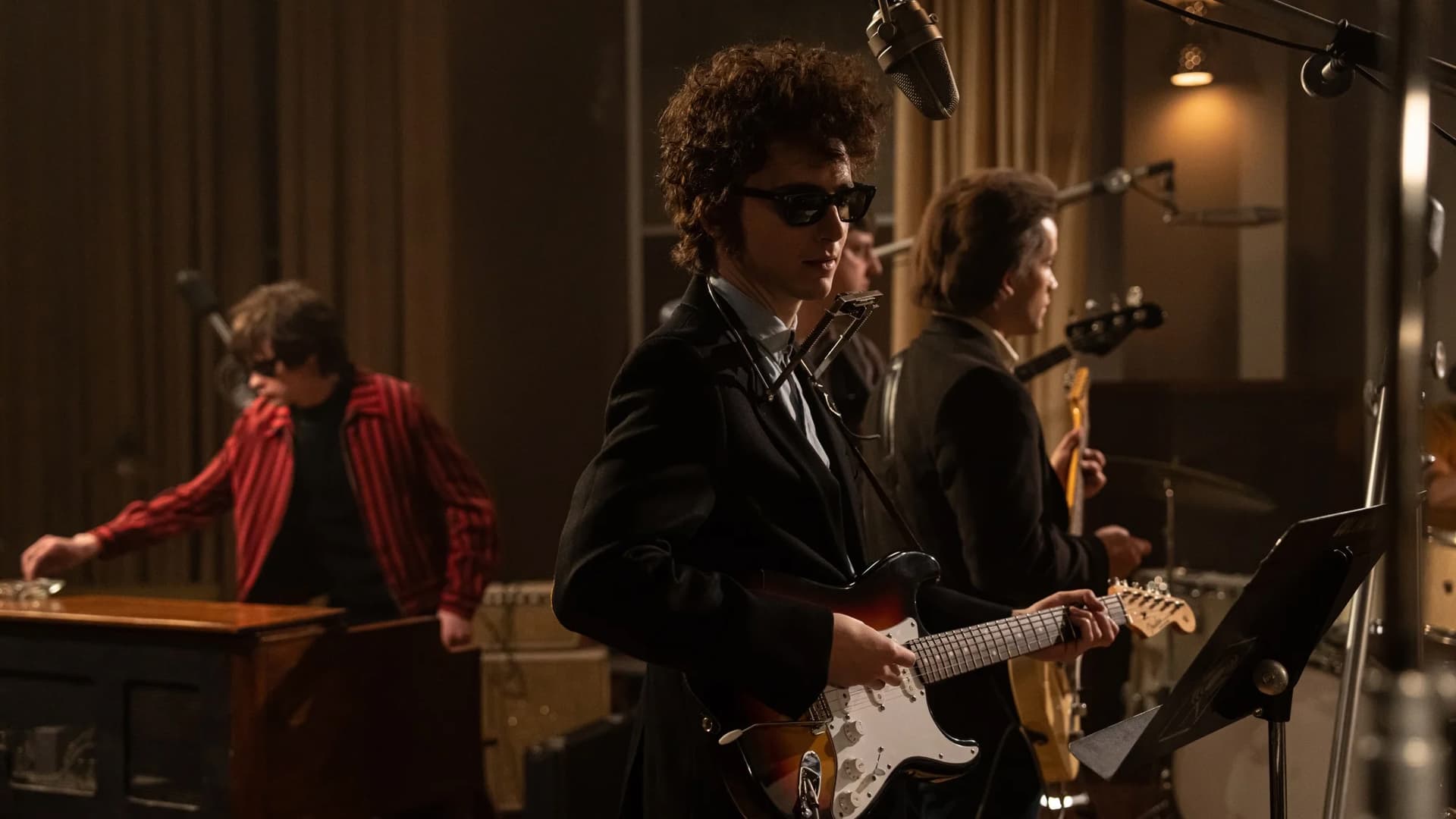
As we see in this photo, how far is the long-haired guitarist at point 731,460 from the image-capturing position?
63.9 inches

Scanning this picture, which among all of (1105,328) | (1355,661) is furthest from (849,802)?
(1105,328)

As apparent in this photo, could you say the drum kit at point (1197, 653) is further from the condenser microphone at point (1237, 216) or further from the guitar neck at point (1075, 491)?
the condenser microphone at point (1237, 216)

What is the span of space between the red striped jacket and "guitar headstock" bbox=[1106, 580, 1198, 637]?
2381 mm

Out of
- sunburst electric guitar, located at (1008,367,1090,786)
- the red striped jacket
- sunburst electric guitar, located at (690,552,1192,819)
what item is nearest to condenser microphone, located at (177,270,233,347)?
the red striped jacket

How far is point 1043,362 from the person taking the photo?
11.5 ft

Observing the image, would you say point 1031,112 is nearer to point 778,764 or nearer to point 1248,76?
point 1248,76

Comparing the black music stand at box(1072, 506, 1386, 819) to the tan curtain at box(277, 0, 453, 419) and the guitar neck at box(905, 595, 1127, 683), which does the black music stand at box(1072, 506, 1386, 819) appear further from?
the tan curtain at box(277, 0, 453, 419)

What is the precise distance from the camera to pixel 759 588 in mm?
1743

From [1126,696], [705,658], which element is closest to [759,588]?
[705,658]

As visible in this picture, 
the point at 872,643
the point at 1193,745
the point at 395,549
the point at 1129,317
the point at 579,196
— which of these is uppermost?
the point at 579,196

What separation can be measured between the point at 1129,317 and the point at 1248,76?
1719mm

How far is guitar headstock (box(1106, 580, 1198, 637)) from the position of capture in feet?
7.84

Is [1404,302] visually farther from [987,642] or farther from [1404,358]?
[987,642]

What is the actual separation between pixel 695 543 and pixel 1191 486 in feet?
7.94
